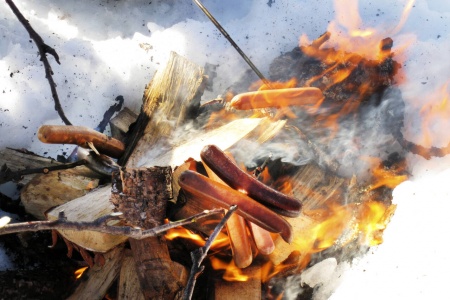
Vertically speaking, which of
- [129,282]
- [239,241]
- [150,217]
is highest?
[150,217]

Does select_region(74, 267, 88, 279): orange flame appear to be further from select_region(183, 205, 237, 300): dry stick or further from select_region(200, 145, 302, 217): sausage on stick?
select_region(183, 205, 237, 300): dry stick

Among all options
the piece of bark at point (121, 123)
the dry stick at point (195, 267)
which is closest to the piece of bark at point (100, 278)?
the piece of bark at point (121, 123)

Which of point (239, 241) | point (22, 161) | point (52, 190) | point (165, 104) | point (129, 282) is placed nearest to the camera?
point (239, 241)

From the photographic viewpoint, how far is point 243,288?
7.78 feet

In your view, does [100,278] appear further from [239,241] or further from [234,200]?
[234,200]

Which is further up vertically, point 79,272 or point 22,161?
point 22,161

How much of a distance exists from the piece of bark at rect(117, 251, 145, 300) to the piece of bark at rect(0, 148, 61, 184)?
95 cm

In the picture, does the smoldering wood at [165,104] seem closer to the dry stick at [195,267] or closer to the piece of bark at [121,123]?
the piece of bark at [121,123]

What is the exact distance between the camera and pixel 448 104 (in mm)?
3516

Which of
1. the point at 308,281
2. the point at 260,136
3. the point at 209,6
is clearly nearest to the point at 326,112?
the point at 260,136

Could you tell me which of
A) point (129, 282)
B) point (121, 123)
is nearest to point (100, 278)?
point (129, 282)

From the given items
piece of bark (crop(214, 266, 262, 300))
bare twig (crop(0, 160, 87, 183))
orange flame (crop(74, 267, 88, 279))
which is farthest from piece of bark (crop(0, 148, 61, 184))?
piece of bark (crop(214, 266, 262, 300))

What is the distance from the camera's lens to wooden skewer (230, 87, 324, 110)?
2859 mm

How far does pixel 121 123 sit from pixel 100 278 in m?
1.25
